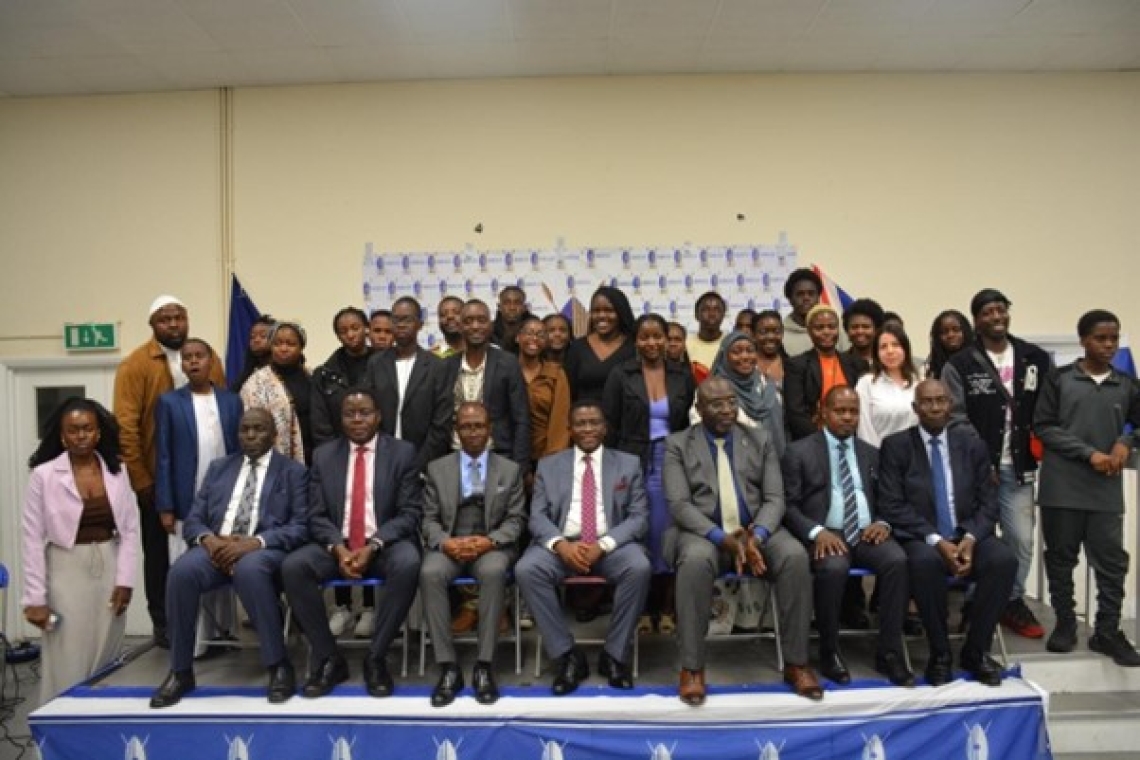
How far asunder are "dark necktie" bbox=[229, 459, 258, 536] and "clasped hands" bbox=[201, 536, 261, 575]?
13cm

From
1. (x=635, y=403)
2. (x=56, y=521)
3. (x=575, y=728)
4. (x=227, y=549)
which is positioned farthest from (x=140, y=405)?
(x=575, y=728)

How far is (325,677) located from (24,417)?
4485 mm

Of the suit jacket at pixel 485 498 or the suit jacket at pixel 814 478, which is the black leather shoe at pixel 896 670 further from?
the suit jacket at pixel 485 498

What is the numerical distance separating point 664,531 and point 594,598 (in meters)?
0.62

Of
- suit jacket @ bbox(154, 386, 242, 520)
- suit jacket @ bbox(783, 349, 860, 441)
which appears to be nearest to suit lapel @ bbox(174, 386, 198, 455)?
suit jacket @ bbox(154, 386, 242, 520)

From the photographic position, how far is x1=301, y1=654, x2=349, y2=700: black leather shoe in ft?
11.0

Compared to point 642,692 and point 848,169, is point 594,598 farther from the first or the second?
point 848,169

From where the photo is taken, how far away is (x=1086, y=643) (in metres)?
3.85

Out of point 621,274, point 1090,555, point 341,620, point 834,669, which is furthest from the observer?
point 621,274


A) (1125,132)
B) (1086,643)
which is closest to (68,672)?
(1086,643)

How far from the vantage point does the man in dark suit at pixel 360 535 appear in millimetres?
3420

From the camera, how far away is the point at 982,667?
342cm

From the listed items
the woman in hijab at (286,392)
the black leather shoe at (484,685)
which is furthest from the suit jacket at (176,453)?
the black leather shoe at (484,685)

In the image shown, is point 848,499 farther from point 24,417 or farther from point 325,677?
point 24,417
